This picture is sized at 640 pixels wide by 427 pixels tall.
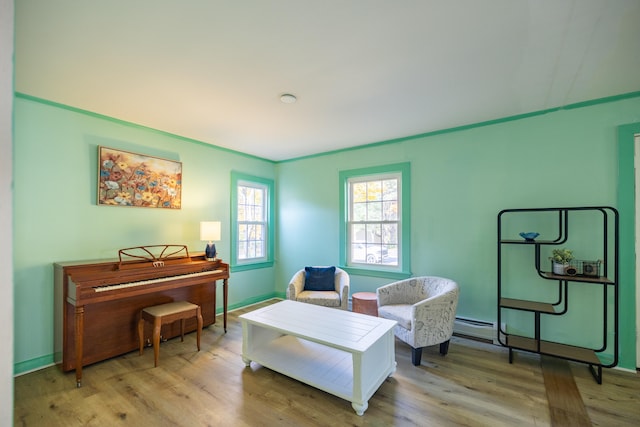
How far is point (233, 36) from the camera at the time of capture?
176 cm

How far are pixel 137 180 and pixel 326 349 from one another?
2.73 m

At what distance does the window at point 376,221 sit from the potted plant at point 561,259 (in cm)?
148

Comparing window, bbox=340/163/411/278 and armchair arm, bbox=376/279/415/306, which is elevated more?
window, bbox=340/163/411/278

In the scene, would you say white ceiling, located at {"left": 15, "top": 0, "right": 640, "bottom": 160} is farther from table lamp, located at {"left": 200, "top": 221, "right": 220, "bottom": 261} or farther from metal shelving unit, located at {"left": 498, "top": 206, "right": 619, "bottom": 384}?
table lamp, located at {"left": 200, "top": 221, "right": 220, "bottom": 261}

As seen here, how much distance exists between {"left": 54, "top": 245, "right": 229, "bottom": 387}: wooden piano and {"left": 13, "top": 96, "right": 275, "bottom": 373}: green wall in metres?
0.14

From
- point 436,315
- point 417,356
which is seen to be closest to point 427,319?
point 436,315

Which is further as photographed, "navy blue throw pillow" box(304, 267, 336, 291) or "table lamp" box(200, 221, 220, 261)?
"navy blue throw pillow" box(304, 267, 336, 291)

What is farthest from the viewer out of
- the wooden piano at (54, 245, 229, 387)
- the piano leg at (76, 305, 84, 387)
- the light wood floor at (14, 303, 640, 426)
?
the wooden piano at (54, 245, 229, 387)

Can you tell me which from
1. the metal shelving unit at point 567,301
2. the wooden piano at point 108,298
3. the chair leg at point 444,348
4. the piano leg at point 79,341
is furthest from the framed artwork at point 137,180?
the metal shelving unit at point 567,301

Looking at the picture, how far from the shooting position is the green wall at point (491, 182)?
2.65 metres

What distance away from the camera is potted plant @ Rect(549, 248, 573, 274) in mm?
2557

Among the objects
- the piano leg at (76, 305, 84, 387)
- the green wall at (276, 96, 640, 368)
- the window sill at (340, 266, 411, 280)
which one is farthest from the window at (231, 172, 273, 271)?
the piano leg at (76, 305, 84, 387)

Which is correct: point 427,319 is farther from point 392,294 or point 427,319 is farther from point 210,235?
point 210,235

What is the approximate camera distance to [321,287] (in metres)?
Result: 3.85
